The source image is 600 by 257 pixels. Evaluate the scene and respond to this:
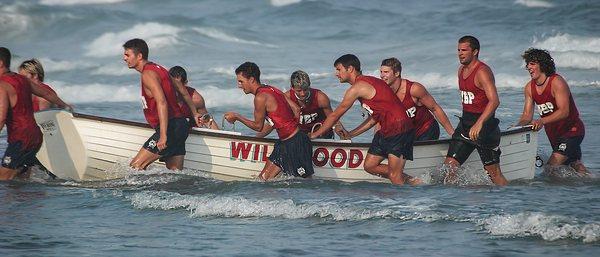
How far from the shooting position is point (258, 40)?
3447 centimetres

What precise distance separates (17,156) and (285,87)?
14.8 meters

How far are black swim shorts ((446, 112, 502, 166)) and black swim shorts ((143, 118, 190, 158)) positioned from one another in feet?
9.80

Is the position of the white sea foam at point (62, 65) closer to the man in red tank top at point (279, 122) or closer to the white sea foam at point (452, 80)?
the white sea foam at point (452, 80)

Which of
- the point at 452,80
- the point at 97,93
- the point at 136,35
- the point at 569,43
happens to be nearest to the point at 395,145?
the point at 452,80

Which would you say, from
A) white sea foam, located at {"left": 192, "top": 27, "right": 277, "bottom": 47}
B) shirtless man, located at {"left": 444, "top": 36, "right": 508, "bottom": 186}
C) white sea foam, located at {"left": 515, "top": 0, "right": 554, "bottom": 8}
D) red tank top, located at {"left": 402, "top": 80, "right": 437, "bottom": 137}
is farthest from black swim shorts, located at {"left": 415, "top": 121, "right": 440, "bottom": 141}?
white sea foam, located at {"left": 515, "top": 0, "right": 554, "bottom": 8}

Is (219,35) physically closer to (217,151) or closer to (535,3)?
(535,3)

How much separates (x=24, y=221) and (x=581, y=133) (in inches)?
253

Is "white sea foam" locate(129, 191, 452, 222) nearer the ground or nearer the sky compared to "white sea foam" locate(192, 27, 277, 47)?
nearer the ground

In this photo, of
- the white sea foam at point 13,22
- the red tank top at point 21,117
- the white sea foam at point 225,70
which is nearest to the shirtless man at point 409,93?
the red tank top at point 21,117

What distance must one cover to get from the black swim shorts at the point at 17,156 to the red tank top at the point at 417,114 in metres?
4.17

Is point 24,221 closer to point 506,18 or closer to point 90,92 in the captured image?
point 90,92

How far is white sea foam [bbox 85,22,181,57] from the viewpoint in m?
33.2

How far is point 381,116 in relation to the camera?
38.7 ft

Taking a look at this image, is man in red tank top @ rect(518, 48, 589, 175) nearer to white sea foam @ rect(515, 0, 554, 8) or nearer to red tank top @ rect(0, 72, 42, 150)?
red tank top @ rect(0, 72, 42, 150)
